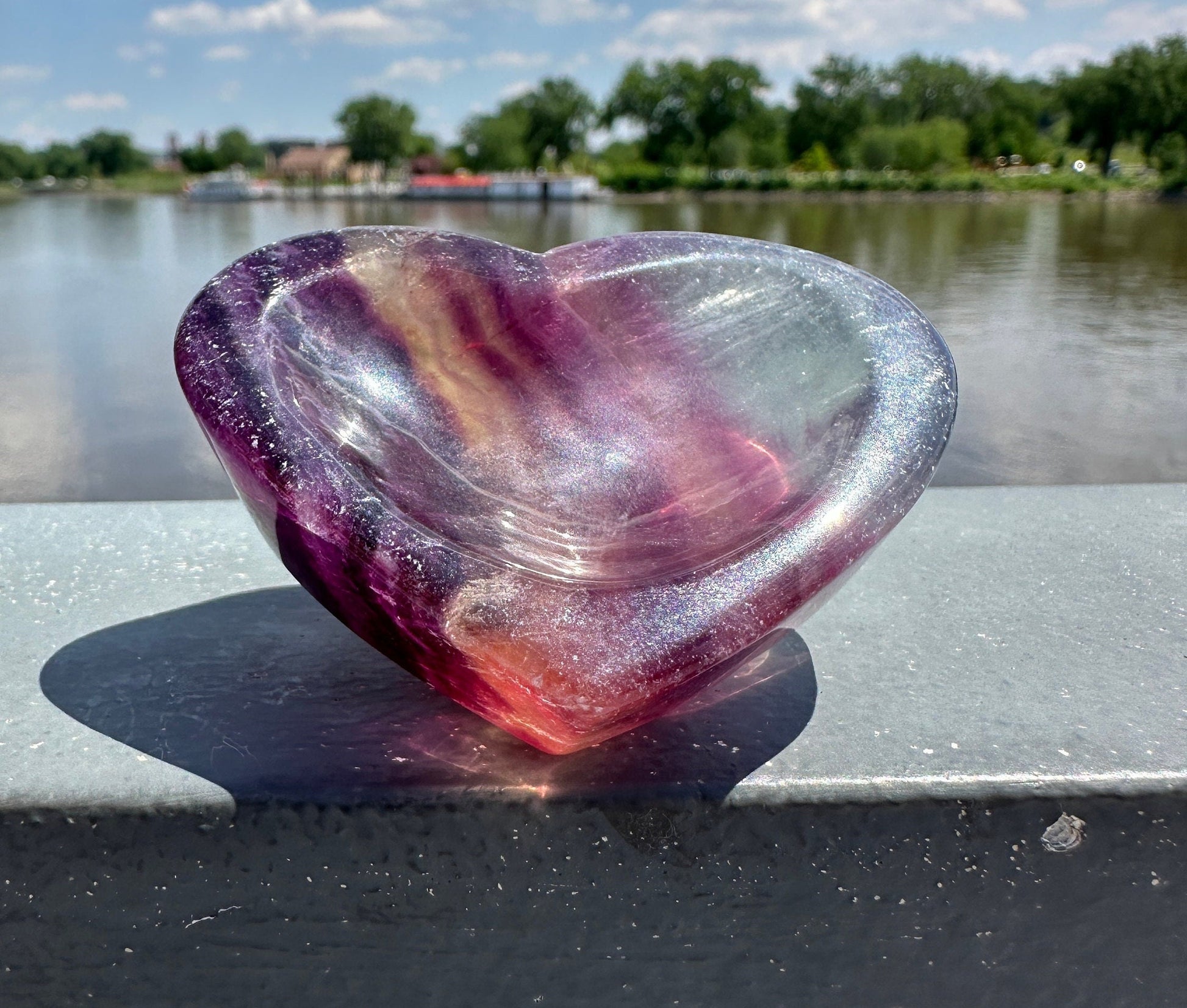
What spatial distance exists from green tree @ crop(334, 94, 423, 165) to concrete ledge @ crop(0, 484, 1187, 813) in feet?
182

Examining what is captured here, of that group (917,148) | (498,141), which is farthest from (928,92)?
(498,141)

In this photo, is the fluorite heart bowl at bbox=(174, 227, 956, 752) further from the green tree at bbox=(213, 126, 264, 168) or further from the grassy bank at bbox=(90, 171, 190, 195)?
the green tree at bbox=(213, 126, 264, 168)

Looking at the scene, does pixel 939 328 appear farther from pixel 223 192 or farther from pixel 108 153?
pixel 108 153

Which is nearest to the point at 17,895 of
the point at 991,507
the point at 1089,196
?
the point at 991,507

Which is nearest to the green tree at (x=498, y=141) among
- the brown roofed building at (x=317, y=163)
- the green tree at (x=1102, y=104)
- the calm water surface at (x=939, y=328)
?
the brown roofed building at (x=317, y=163)

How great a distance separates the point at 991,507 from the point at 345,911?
4.77 ft

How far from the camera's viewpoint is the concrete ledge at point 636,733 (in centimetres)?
116

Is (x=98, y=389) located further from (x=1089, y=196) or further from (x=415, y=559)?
(x=1089, y=196)

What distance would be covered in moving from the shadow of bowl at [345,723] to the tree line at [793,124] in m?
35.1

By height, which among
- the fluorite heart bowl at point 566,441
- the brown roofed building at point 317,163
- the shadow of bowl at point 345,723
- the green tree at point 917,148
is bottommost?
the shadow of bowl at point 345,723

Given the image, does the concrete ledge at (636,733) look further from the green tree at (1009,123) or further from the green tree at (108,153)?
the green tree at (108,153)

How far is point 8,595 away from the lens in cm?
161

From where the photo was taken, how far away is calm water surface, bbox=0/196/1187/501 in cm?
395

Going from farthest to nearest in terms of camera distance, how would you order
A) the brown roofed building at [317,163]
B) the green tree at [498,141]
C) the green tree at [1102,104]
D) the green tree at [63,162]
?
1. the brown roofed building at [317,163]
2. the green tree at [498,141]
3. the green tree at [63,162]
4. the green tree at [1102,104]
